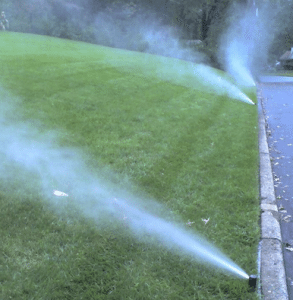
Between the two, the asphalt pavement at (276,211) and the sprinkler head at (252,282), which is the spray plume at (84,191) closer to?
the sprinkler head at (252,282)

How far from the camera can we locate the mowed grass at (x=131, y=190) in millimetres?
2936

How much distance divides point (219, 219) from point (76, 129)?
3.25 meters

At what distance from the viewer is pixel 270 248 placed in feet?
12.0

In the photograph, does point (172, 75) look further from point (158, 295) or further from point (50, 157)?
point (158, 295)

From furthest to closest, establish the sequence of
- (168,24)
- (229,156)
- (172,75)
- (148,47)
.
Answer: (168,24), (148,47), (172,75), (229,156)

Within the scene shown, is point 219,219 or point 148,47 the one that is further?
point 148,47

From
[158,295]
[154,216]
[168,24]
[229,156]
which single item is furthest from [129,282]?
[168,24]

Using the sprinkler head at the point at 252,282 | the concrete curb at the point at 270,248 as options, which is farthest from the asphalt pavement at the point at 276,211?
the sprinkler head at the point at 252,282

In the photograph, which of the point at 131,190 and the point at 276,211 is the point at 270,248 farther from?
the point at 131,190

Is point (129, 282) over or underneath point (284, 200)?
over

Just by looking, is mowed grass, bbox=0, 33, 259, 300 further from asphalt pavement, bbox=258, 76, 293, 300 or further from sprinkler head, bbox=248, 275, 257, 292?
asphalt pavement, bbox=258, 76, 293, 300

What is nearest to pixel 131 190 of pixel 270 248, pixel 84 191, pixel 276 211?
pixel 84 191

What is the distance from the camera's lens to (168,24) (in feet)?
108

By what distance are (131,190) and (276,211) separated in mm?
1808
